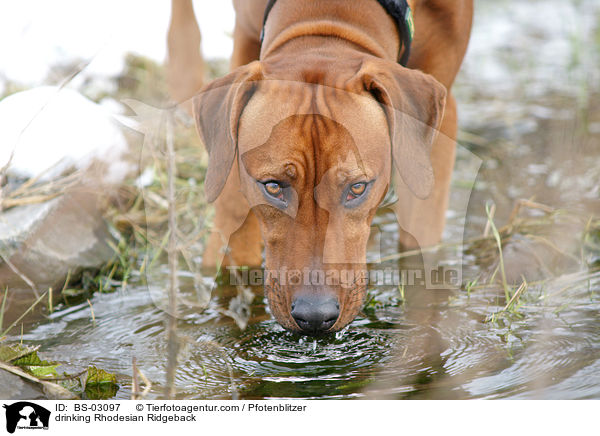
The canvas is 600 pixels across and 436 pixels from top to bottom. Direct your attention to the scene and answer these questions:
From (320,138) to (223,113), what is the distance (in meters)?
0.45

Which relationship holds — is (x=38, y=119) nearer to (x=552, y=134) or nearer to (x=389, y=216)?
(x=389, y=216)

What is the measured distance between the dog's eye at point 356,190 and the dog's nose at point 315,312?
418mm

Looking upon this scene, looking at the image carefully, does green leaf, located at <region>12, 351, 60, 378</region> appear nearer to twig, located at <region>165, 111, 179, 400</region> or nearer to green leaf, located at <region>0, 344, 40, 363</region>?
green leaf, located at <region>0, 344, 40, 363</region>

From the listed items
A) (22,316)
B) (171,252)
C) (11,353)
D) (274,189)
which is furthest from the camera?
(22,316)

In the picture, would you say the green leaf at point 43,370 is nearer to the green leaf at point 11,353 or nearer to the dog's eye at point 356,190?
the green leaf at point 11,353

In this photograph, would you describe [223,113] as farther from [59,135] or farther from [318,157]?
[59,135]

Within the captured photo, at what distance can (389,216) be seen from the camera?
173 inches

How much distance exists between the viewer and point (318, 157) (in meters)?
2.74

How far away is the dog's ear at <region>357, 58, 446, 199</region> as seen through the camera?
2879mm

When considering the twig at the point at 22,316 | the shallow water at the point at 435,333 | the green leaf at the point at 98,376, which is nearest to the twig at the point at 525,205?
the shallow water at the point at 435,333

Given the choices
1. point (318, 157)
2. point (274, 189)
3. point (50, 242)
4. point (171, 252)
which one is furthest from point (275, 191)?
point (50, 242)

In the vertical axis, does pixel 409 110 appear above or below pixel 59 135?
below
